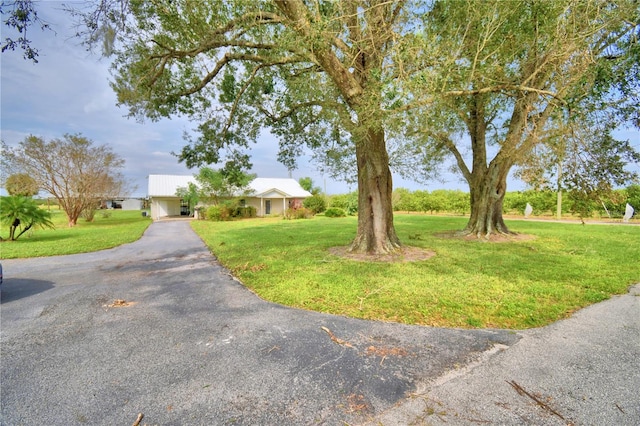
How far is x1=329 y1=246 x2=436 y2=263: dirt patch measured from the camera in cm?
748

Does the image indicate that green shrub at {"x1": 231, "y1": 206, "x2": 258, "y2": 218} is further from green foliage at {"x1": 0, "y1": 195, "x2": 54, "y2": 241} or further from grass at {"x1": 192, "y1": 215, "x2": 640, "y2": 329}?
grass at {"x1": 192, "y1": 215, "x2": 640, "y2": 329}

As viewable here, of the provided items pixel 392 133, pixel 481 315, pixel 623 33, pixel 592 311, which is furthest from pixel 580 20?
pixel 481 315

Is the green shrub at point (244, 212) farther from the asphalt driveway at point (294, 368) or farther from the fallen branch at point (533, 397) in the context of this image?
the fallen branch at point (533, 397)

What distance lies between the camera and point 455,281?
5539mm

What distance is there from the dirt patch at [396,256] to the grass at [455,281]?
12.9 inches

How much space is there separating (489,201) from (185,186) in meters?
29.2

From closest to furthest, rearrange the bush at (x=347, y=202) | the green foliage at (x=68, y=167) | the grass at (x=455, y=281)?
the grass at (x=455, y=281) < the green foliage at (x=68, y=167) < the bush at (x=347, y=202)

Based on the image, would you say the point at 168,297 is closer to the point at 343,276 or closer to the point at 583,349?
the point at 343,276

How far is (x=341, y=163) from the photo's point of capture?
39.7 ft

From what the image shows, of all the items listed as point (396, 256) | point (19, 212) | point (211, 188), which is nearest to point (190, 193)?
point (211, 188)

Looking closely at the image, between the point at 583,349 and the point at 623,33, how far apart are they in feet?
18.8

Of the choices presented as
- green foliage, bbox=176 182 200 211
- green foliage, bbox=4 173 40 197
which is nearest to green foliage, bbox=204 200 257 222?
green foliage, bbox=176 182 200 211

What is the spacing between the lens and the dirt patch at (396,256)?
7477 millimetres

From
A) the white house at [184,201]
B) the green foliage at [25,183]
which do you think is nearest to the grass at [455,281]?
the green foliage at [25,183]
